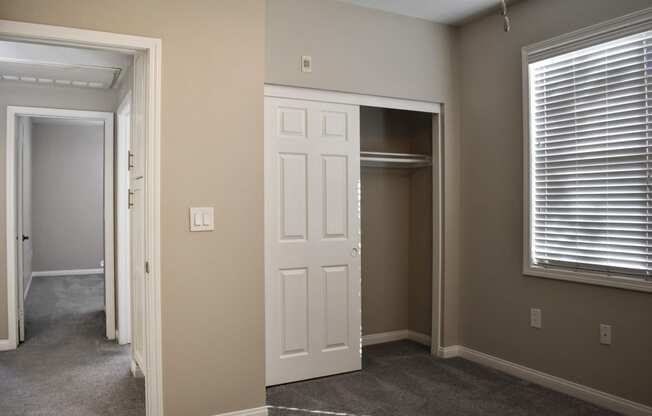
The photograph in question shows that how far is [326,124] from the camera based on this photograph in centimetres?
364

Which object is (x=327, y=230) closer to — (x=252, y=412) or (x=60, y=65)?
(x=252, y=412)

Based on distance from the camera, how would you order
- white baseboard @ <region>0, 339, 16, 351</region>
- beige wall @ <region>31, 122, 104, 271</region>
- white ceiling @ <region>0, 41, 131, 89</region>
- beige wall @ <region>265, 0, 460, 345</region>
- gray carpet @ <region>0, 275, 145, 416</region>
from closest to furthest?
gray carpet @ <region>0, 275, 145, 416</region>
beige wall @ <region>265, 0, 460, 345</region>
white ceiling @ <region>0, 41, 131, 89</region>
white baseboard @ <region>0, 339, 16, 351</region>
beige wall @ <region>31, 122, 104, 271</region>

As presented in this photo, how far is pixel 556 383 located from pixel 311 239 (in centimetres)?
192

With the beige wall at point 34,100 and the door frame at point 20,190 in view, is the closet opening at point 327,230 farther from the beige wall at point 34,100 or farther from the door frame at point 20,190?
the beige wall at point 34,100

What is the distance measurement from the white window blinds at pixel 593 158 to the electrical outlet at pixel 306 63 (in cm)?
156

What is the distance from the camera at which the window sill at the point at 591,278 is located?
2848 millimetres

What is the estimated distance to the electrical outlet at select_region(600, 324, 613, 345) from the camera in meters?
3.01

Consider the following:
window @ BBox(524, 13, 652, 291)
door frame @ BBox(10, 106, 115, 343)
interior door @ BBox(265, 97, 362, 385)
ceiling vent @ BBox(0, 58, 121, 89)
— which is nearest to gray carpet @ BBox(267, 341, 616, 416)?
interior door @ BBox(265, 97, 362, 385)

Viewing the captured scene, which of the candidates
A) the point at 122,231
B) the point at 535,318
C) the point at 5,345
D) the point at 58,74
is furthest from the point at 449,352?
the point at 58,74

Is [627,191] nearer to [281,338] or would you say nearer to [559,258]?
[559,258]

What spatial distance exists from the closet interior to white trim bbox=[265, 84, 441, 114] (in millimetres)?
A: 340

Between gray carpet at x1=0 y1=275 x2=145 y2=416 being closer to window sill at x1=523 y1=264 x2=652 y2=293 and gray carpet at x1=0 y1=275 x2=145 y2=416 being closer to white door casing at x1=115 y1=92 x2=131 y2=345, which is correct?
white door casing at x1=115 y1=92 x2=131 y2=345

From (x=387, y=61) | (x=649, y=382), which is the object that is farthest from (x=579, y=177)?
(x=387, y=61)

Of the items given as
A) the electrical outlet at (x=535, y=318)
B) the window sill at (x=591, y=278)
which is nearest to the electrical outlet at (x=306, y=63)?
the window sill at (x=591, y=278)
